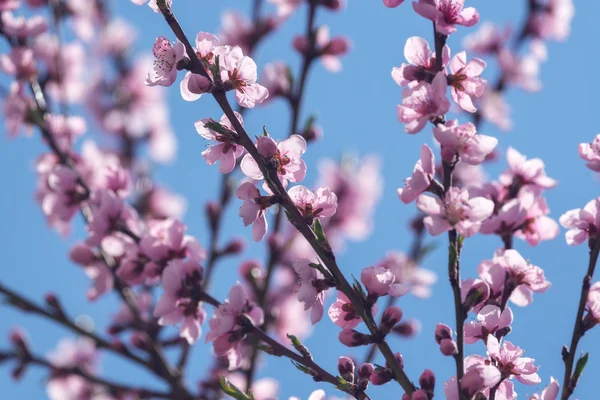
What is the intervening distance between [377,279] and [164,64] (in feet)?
2.70

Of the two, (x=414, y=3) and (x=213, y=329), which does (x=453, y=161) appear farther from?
(x=213, y=329)

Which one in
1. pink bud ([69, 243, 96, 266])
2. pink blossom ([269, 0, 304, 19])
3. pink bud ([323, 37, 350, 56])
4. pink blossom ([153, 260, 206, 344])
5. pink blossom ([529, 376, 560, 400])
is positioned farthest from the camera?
pink blossom ([269, 0, 304, 19])

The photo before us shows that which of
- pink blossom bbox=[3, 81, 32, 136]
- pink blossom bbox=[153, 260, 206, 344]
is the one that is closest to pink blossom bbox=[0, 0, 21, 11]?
pink blossom bbox=[3, 81, 32, 136]

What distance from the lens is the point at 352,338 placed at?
1.79m

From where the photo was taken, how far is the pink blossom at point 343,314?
1.82m

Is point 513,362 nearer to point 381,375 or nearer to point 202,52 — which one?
point 381,375

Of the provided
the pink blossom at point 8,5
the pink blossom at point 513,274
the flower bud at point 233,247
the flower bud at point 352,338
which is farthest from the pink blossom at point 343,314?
the pink blossom at point 8,5

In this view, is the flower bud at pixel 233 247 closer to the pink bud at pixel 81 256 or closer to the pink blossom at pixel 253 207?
the pink bud at pixel 81 256

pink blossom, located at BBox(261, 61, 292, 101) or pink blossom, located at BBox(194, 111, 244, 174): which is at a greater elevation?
pink blossom, located at BBox(261, 61, 292, 101)

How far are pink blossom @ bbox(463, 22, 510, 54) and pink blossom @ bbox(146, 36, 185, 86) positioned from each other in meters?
3.62

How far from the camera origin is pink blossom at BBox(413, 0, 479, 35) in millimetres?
1714

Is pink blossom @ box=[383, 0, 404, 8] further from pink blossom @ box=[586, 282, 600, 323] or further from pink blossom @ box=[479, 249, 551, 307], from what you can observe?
pink blossom @ box=[586, 282, 600, 323]

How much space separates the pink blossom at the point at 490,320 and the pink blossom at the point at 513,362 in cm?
5

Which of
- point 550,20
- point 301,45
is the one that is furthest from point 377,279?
point 550,20
